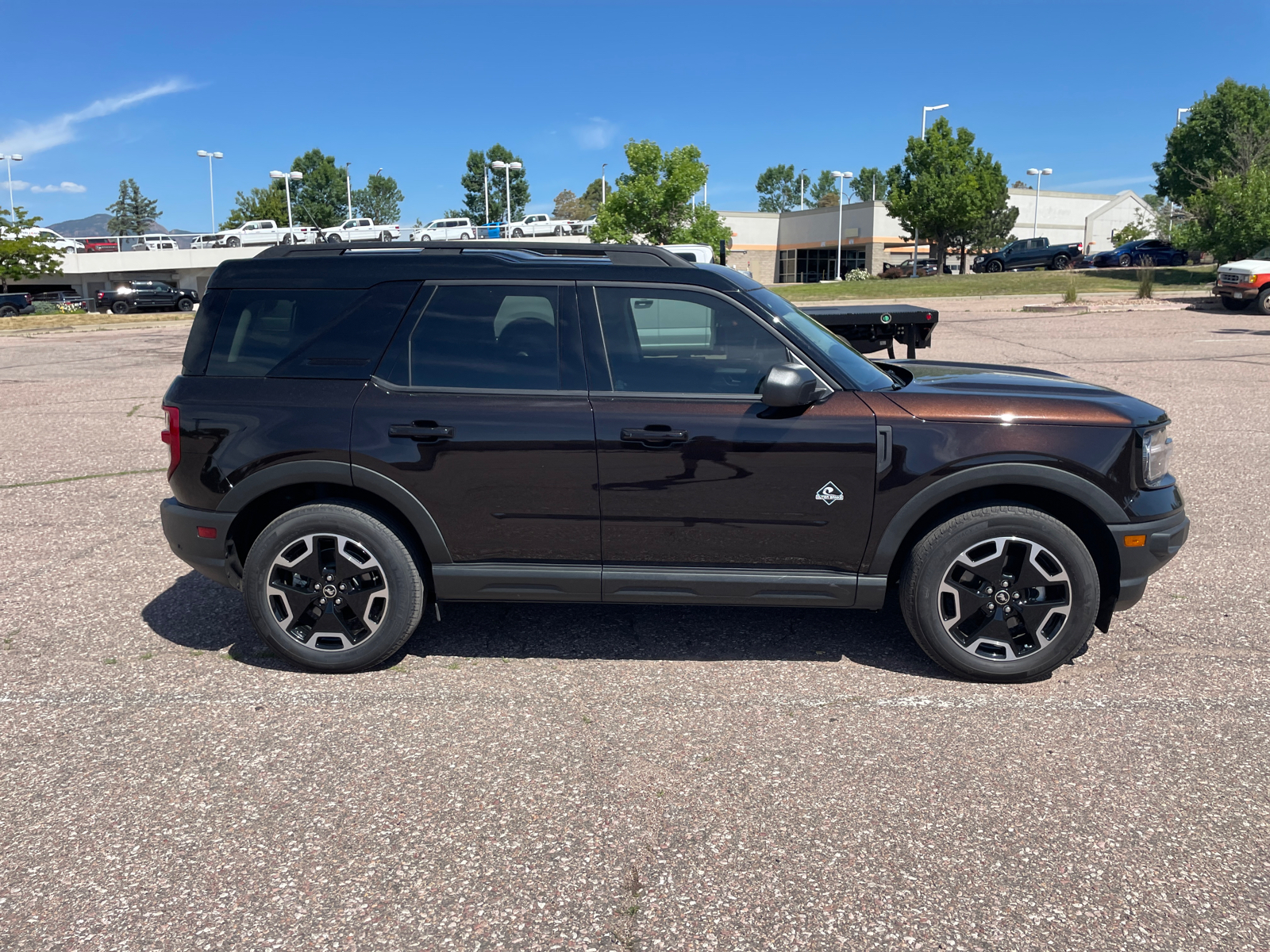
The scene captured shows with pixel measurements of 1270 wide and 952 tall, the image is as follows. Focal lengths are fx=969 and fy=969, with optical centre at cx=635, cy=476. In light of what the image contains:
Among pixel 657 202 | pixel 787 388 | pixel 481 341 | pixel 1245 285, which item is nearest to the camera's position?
pixel 787 388

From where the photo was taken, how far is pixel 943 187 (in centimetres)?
5262

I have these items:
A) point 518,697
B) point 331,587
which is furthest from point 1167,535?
point 331,587

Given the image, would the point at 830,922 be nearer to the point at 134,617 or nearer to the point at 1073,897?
the point at 1073,897

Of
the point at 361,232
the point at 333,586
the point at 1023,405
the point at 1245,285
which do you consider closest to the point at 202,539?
the point at 333,586

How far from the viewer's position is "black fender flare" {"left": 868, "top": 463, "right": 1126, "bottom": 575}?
3.94m

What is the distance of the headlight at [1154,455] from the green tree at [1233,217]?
30.4 m

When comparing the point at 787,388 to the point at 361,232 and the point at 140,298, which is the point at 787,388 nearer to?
the point at 140,298

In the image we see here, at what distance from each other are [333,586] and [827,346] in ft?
8.02

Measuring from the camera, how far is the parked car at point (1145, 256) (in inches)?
1956

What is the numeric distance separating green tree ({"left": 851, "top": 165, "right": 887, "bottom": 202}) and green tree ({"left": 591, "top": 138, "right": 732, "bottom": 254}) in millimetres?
118142

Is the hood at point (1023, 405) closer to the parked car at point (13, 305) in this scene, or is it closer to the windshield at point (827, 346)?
the windshield at point (827, 346)

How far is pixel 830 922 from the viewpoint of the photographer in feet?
8.60

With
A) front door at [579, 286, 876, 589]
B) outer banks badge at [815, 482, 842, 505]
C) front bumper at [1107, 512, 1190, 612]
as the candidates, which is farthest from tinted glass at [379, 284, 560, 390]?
front bumper at [1107, 512, 1190, 612]

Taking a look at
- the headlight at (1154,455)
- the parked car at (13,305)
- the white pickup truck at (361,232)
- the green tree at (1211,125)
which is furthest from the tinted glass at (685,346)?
the green tree at (1211,125)
